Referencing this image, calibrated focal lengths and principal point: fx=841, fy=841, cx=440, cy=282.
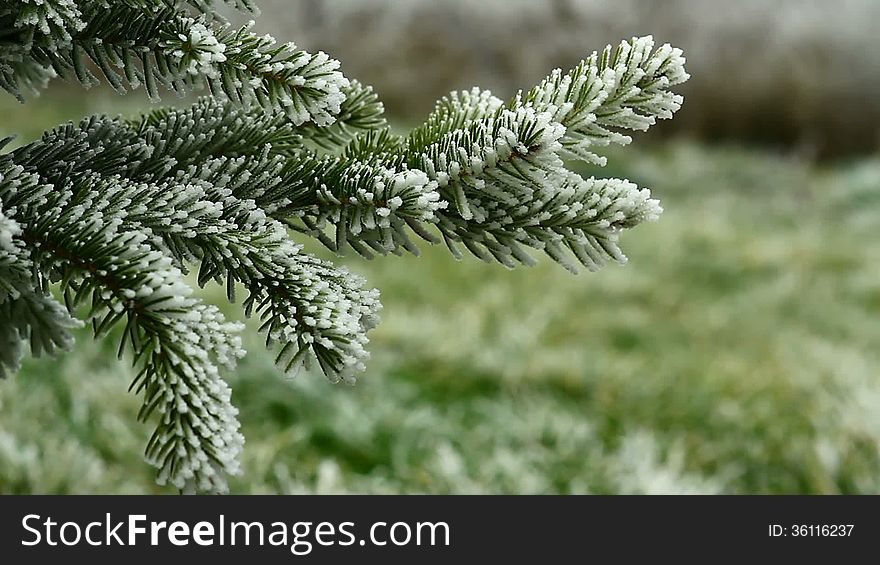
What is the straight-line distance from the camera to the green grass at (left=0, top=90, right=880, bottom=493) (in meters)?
2.55

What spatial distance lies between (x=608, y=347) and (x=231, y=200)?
3.15 m

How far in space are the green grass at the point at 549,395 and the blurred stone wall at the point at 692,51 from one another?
11.2 feet

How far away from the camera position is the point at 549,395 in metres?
3.28

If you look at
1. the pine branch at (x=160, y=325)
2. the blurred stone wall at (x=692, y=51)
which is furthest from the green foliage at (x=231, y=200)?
the blurred stone wall at (x=692, y=51)

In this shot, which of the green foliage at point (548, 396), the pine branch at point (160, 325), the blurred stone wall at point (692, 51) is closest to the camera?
the pine branch at point (160, 325)

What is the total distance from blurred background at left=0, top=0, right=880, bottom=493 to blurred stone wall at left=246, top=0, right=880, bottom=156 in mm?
27

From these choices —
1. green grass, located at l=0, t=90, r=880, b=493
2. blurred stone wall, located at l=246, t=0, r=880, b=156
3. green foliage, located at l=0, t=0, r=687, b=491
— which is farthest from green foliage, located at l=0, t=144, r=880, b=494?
blurred stone wall, located at l=246, t=0, r=880, b=156

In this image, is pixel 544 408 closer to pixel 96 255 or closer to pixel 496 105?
pixel 496 105

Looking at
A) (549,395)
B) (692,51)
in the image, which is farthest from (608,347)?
(692,51)

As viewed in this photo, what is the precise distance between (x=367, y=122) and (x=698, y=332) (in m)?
3.35

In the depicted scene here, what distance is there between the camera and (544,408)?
305 centimetres

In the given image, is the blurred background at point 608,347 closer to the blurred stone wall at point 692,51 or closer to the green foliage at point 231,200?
the blurred stone wall at point 692,51

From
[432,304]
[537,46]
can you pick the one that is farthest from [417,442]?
[537,46]

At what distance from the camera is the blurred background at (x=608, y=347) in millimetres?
2619
